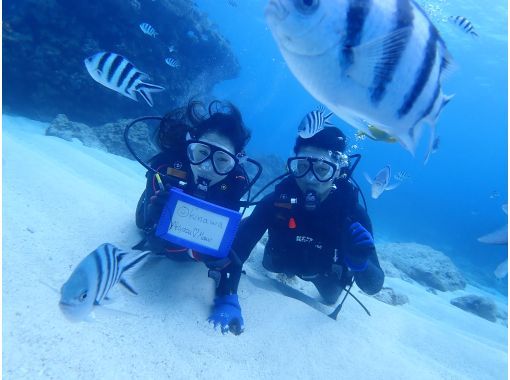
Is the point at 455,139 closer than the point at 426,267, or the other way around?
the point at 426,267

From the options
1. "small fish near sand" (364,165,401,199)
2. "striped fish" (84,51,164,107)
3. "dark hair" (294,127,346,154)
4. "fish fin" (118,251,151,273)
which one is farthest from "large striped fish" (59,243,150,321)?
"small fish near sand" (364,165,401,199)

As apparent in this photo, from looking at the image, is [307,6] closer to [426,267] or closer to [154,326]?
[154,326]

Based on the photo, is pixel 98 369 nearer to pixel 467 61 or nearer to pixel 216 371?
pixel 216 371

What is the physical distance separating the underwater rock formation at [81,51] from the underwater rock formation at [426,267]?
11.2 metres

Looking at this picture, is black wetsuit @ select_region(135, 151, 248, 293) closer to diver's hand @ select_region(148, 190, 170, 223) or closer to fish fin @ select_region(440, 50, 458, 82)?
diver's hand @ select_region(148, 190, 170, 223)

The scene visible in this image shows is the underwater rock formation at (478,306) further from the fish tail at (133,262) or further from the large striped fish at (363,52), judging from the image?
the large striped fish at (363,52)

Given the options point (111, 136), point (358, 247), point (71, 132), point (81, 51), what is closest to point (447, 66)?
point (358, 247)

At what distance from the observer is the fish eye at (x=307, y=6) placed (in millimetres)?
988

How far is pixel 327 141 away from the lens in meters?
4.05

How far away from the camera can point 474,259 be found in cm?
2756

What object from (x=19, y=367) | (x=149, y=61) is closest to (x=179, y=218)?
(x=19, y=367)

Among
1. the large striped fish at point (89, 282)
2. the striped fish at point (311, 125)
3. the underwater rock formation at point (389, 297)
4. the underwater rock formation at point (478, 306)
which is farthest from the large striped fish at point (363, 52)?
the underwater rock formation at point (478, 306)

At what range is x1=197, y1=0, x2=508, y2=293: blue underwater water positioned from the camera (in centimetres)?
2673

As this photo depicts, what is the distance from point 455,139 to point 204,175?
322 feet
